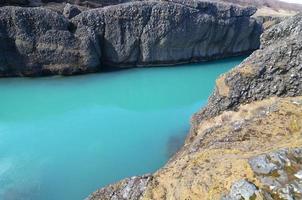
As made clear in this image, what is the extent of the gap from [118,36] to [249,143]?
877 inches

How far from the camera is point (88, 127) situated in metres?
17.5

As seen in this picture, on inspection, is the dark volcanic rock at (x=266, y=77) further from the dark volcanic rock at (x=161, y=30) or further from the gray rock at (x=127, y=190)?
the dark volcanic rock at (x=161, y=30)

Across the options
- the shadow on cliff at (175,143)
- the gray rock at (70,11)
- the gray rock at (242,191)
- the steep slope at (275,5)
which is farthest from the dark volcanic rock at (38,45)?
the steep slope at (275,5)

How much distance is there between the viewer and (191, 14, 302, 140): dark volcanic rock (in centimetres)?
1163

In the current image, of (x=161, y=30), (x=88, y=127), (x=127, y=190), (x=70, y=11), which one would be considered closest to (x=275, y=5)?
(x=161, y=30)

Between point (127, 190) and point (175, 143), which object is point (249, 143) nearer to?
point (127, 190)

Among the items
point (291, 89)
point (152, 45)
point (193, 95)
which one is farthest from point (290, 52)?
point (152, 45)

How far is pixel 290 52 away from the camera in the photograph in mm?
11883

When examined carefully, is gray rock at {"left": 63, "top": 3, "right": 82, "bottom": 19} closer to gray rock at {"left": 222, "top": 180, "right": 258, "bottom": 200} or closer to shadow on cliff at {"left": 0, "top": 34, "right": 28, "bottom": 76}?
shadow on cliff at {"left": 0, "top": 34, "right": 28, "bottom": 76}

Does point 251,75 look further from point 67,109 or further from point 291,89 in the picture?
point 67,109

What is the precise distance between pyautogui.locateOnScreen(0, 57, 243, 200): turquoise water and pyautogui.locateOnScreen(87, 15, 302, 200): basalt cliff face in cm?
319

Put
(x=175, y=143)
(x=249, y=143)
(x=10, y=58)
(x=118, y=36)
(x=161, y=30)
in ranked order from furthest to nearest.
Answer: (x=161, y=30), (x=118, y=36), (x=10, y=58), (x=175, y=143), (x=249, y=143)

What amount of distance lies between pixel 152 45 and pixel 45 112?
41.7ft

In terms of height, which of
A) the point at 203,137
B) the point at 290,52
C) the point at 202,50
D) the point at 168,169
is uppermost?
the point at 290,52
